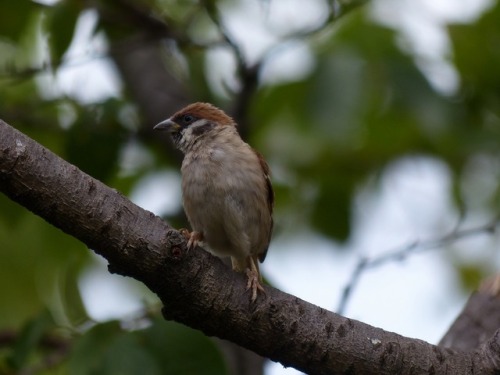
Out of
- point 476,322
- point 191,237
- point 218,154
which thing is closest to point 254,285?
point 191,237

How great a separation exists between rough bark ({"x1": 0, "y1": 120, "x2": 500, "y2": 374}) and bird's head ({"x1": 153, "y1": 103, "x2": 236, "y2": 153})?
2.00 m

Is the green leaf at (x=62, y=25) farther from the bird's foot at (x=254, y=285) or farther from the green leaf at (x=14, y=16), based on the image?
the bird's foot at (x=254, y=285)

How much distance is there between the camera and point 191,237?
478cm

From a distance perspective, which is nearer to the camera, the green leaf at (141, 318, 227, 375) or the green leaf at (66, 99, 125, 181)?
the green leaf at (141, 318, 227, 375)

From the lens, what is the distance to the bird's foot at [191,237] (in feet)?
13.2

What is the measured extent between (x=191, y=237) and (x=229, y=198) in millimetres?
650

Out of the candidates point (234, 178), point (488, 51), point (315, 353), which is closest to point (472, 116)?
point (488, 51)

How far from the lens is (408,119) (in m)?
6.92

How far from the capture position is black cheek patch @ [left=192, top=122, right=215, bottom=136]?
603 centimetres

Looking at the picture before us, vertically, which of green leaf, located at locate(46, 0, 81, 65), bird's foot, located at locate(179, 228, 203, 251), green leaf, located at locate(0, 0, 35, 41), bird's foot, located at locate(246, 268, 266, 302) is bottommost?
bird's foot, located at locate(246, 268, 266, 302)

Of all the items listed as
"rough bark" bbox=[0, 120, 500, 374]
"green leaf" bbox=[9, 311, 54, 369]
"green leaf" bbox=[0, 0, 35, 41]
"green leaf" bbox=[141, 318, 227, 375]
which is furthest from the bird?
"green leaf" bbox=[0, 0, 35, 41]

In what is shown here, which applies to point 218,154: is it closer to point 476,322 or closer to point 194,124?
point 194,124

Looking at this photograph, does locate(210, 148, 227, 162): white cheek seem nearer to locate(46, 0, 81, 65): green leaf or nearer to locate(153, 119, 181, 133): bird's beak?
locate(153, 119, 181, 133): bird's beak

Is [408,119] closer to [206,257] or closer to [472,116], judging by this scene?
[472,116]
